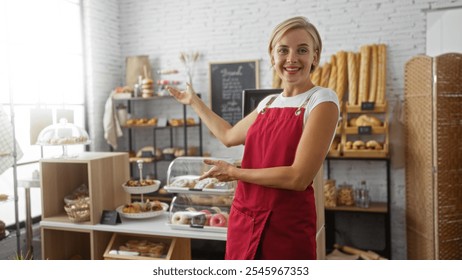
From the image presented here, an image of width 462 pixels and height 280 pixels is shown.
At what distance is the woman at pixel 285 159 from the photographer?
134cm

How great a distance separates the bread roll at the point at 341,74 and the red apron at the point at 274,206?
9.98 feet

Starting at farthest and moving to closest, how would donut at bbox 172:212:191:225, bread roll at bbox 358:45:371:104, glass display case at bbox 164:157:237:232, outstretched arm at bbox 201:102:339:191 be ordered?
bread roll at bbox 358:45:371:104 < donut at bbox 172:212:191:225 < glass display case at bbox 164:157:237:232 < outstretched arm at bbox 201:102:339:191

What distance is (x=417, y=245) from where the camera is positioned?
416 centimetres

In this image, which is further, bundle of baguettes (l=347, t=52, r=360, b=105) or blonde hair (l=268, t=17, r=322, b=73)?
bundle of baguettes (l=347, t=52, r=360, b=105)

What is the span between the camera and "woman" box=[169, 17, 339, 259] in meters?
1.34

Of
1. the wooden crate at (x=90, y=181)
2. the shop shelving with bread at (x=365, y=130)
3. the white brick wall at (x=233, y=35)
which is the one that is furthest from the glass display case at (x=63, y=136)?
the shop shelving with bread at (x=365, y=130)

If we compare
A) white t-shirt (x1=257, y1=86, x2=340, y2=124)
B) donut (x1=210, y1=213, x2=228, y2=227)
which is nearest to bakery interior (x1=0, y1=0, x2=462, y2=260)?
donut (x1=210, y1=213, x2=228, y2=227)

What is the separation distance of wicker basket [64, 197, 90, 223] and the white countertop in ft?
0.12

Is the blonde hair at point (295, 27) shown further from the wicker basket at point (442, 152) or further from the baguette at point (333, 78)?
the baguette at point (333, 78)

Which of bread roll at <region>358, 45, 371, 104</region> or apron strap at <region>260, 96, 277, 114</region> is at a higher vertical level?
bread roll at <region>358, 45, 371, 104</region>

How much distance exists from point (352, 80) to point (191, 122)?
1821 mm

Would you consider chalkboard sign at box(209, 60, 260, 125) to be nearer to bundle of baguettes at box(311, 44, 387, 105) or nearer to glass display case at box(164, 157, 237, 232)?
bundle of baguettes at box(311, 44, 387, 105)

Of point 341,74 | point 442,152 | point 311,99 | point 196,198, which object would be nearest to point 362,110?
point 341,74

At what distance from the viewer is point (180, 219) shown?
106 inches
